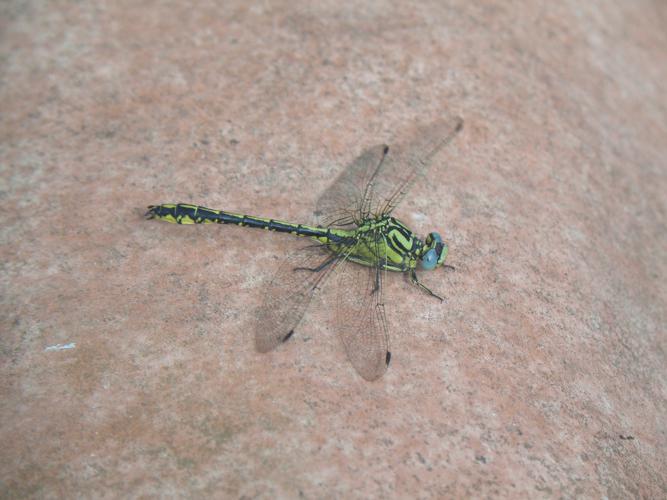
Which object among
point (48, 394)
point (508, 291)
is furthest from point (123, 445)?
point (508, 291)

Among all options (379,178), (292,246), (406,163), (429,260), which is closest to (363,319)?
(429,260)

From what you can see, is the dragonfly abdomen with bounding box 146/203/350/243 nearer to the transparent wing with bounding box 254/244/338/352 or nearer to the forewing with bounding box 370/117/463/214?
the transparent wing with bounding box 254/244/338/352

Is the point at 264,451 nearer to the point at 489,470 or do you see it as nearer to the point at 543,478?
Result: the point at 489,470

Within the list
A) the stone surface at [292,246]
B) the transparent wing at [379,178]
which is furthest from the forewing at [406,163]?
the stone surface at [292,246]

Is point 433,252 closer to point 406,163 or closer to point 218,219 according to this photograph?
point 406,163

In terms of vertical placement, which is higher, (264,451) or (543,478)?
(543,478)
